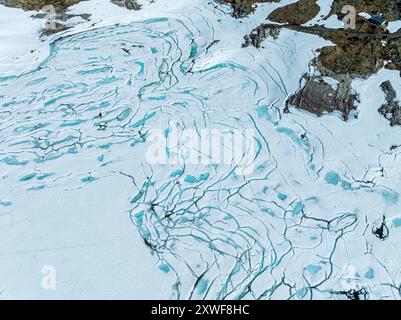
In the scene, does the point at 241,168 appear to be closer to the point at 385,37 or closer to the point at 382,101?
the point at 382,101

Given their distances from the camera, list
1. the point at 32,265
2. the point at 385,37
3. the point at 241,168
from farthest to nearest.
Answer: the point at 385,37 → the point at 241,168 → the point at 32,265

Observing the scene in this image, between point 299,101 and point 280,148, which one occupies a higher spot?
point 299,101

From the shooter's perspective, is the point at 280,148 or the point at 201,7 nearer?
the point at 280,148

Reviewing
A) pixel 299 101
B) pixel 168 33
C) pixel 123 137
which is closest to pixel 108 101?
pixel 123 137
